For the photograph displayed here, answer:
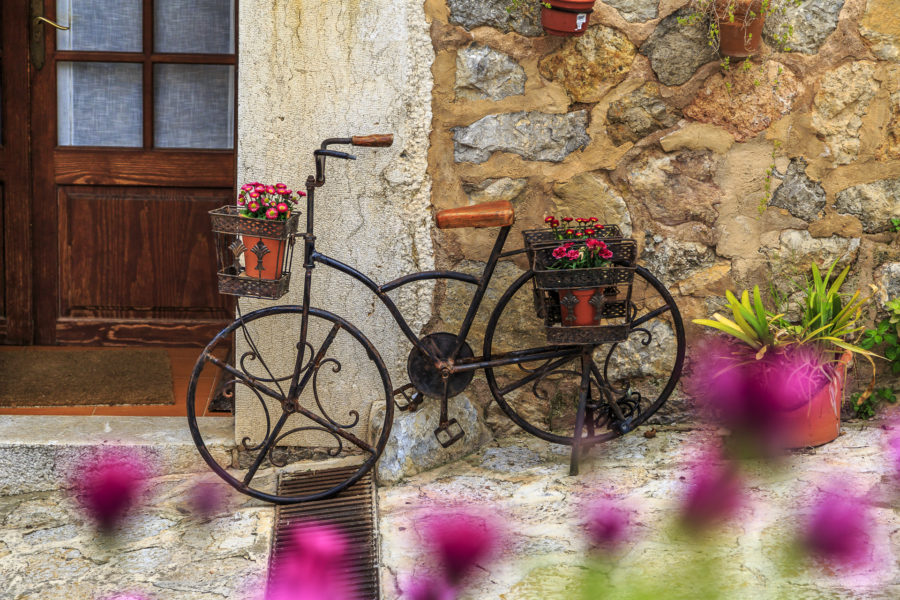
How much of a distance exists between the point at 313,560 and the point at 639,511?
3.26ft

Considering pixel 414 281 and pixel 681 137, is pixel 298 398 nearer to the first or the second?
pixel 414 281

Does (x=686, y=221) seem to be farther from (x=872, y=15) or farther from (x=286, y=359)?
(x=286, y=359)

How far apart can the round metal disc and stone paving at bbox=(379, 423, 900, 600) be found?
0.96 ft

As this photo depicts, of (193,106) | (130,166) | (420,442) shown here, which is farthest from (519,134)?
(130,166)

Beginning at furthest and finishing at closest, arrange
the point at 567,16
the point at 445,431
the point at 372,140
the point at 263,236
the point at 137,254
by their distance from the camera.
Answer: the point at 137,254 < the point at 445,431 < the point at 567,16 < the point at 372,140 < the point at 263,236

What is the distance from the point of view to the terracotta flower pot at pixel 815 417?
3.07 meters

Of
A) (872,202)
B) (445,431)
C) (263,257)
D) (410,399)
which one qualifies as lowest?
(445,431)

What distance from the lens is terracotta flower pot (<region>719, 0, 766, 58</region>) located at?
297 cm

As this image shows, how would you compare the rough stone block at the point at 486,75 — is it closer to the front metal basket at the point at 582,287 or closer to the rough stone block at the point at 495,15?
the rough stone block at the point at 495,15

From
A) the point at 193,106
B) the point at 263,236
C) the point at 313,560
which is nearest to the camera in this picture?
the point at 313,560

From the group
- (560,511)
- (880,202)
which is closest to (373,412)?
(560,511)

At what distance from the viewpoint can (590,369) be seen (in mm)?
3088

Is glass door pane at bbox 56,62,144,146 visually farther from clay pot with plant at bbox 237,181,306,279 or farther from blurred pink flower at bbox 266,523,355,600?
blurred pink flower at bbox 266,523,355,600

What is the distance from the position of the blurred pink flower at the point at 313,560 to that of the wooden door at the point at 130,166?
1.77 m
